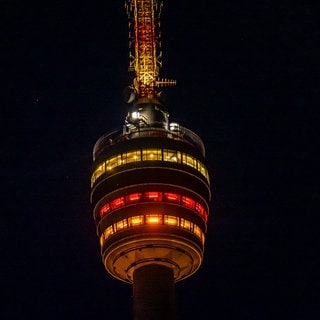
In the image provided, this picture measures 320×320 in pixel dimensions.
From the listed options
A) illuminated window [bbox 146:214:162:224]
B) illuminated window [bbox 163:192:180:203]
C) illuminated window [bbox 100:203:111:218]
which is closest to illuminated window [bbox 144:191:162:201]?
illuminated window [bbox 163:192:180:203]

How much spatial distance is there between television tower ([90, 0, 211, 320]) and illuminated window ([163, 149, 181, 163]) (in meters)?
0.03

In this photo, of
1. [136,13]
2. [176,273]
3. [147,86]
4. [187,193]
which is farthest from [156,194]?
[136,13]

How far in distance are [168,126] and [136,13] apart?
13202 mm

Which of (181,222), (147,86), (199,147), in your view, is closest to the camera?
(181,222)

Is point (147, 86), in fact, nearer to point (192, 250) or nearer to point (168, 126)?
point (168, 126)

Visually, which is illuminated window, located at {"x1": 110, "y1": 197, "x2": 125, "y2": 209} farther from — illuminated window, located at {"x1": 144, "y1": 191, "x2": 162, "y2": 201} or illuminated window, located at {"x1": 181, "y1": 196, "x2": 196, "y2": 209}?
illuminated window, located at {"x1": 181, "y1": 196, "x2": 196, "y2": 209}

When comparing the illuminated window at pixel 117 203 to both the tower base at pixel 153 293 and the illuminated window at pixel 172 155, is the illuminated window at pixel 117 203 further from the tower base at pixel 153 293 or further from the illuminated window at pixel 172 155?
the tower base at pixel 153 293

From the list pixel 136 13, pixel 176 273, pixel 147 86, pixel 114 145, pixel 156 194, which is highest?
pixel 136 13

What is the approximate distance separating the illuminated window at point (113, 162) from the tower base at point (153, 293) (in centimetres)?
1028

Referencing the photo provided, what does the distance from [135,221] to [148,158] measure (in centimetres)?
660

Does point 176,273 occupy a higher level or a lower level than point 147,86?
lower

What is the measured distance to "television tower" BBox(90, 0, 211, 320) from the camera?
233ft

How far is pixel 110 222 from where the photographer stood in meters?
72.8

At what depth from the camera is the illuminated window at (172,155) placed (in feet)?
244
